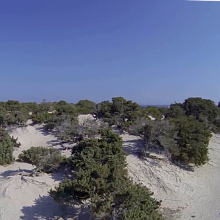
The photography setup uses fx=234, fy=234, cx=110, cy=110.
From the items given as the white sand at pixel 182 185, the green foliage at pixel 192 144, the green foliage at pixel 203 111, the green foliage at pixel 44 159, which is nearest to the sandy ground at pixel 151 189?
the white sand at pixel 182 185

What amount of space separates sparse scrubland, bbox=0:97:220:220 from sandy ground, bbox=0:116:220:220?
0.70 m

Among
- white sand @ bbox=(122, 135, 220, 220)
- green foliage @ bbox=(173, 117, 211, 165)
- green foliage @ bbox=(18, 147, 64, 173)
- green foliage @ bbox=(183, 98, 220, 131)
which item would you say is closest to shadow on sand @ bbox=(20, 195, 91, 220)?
green foliage @ bbox=(18, 147, 64, 173)

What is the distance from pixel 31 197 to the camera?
9.99 m

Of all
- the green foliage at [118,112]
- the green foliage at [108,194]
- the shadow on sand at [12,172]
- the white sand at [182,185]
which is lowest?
the white sand at [182,185]

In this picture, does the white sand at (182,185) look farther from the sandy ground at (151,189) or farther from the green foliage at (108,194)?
the green foliage at (108,194)

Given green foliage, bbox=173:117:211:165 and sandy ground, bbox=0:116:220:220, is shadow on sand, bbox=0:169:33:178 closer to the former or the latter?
sandy ground, bbox=0:116:220:220

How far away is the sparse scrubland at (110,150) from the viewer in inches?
304

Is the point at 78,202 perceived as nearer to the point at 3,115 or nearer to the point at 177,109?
the point at 3,115

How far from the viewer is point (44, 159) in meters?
11.8

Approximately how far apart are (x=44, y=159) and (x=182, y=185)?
768cm

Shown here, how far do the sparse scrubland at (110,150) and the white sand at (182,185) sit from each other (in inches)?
30.0

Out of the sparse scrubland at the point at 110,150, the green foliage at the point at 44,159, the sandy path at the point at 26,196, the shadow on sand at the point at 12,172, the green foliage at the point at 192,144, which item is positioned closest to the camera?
the sparse scrubland at the point at 110,150

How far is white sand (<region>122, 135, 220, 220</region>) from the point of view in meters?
10.8

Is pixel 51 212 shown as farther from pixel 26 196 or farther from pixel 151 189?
pixel 151 189
